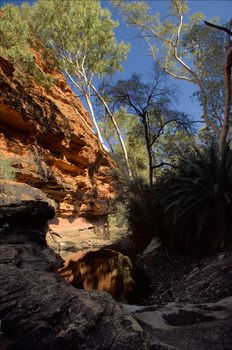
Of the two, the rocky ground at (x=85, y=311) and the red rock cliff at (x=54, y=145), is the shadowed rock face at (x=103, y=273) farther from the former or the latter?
the red rock cliff at (x=54, y=145)

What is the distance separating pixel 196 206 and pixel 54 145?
11.2 metres

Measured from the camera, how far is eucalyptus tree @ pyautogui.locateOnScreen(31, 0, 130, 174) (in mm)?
16656

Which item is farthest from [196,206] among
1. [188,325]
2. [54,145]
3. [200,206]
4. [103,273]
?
[54,145]

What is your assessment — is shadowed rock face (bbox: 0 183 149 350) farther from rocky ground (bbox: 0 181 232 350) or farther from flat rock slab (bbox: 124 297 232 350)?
flat rock slab (bbox: 124 297 232 350)

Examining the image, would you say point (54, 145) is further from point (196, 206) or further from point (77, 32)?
point (196, 206)

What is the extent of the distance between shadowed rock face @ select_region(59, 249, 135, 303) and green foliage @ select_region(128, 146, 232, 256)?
1433 millimetres

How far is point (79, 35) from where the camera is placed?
17.0 meters

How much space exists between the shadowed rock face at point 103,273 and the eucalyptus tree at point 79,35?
10.1 metres

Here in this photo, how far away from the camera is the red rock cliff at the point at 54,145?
14812mm

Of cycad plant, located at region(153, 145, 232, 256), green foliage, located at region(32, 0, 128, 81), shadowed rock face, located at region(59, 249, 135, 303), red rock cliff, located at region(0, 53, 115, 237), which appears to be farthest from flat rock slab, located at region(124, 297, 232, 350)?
green foliage, located at region(32, 0, 128, 81)

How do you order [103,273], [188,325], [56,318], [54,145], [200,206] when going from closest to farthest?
[56,318] < [188,325] < [103,273] < [200,206] < [54,145]

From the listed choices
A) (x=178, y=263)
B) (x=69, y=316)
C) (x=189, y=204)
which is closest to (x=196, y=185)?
(x=189, y=204)

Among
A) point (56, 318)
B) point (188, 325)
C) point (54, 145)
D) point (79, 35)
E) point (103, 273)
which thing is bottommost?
point (188, 325)

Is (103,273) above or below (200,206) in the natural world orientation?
below
